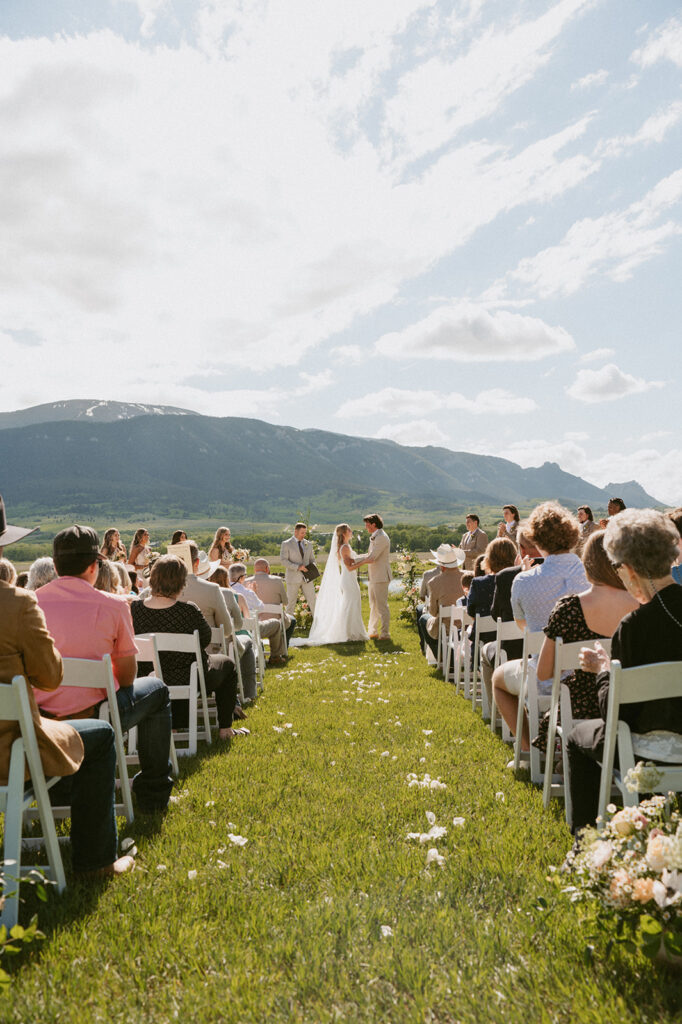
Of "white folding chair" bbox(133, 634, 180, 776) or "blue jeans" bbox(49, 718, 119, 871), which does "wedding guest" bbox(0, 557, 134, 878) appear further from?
"white folding chair" bbox(133, 634, 180, 776)

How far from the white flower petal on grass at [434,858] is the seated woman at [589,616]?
1302mm

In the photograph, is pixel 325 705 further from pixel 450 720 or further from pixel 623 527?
pixel 623 527

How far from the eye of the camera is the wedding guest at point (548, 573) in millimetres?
5180

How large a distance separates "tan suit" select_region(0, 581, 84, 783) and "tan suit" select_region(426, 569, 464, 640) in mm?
7924

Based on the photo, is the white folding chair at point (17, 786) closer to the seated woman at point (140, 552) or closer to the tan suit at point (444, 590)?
the tan suit at point (444, 590)

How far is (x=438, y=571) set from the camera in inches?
441

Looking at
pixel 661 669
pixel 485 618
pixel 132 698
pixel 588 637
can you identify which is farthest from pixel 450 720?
pixel 661 669

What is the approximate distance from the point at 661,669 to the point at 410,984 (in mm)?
1751

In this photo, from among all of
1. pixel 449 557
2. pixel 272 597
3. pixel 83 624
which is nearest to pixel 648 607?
pixel 83 624

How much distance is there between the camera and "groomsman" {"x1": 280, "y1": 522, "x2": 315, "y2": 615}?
53.1ft

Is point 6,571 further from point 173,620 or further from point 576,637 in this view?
point 576,637

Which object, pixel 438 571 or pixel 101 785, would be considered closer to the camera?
pixel 101 785

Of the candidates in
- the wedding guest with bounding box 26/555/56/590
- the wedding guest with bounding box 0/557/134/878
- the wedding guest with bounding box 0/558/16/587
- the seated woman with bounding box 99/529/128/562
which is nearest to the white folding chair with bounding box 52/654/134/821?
the wedding guest with bounding box 0/557/134/878

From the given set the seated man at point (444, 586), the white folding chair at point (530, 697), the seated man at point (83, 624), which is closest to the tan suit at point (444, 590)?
the seated man at point (444, 586)
